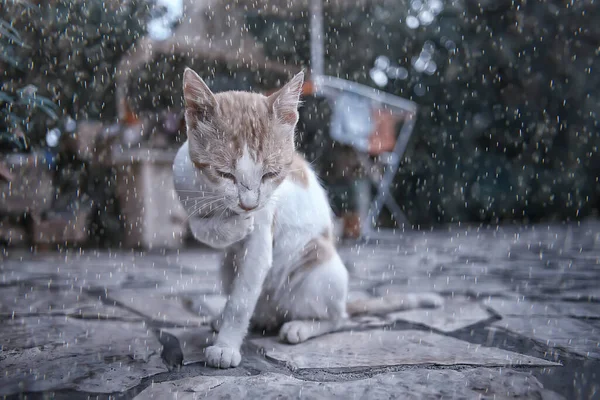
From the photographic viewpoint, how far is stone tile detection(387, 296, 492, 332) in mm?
2007

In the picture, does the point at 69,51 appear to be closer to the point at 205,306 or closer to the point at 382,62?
the point at 205,306

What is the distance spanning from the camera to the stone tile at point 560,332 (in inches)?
63.2

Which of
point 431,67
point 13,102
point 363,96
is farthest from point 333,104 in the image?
point 13,102

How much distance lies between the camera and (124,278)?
3.15 meters

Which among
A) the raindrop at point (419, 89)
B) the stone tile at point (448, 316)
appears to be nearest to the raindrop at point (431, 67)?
the raindrop at point (419, 89)

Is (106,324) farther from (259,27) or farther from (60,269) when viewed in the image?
(259,27)

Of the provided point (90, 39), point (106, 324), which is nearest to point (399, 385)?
point (106, 324)

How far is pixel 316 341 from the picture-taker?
5.84 feet

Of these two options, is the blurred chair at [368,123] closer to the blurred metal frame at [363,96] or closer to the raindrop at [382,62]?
the blurred metal frame at [363,96]

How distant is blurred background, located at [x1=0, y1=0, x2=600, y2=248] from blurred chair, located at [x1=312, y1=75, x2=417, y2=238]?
0.03 meters

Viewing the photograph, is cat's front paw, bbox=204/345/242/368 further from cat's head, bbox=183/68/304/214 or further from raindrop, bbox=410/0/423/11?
raindrop, bbox=410/0/423/11

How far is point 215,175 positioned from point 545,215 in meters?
7.54

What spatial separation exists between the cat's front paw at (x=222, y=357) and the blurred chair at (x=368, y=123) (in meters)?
3.72

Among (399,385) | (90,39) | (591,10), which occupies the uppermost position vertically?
(591,10)
